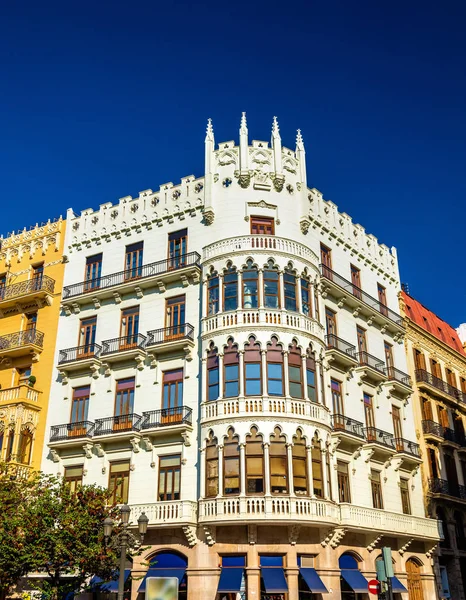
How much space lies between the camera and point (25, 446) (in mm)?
35844

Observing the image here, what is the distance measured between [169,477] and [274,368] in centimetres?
727

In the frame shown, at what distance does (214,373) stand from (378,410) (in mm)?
11784

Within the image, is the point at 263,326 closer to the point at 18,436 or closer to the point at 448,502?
the point at 18,436

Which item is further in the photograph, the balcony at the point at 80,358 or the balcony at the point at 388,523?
the balcony at the point at 80,358

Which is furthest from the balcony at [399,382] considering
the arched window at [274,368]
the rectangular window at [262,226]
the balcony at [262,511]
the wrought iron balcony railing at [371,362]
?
the balcony at [262,511]

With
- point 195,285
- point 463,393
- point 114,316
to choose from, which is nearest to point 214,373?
point 195,285

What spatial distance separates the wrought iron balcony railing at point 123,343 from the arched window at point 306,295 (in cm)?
855

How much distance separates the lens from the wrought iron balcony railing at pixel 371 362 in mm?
37594

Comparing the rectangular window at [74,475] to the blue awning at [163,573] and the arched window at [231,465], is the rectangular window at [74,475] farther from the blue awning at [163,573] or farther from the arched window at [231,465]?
the arched window at [231,465]

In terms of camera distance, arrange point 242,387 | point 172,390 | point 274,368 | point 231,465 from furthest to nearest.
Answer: point 172,390 < point 274,368 < point 242,387 < point 231,465

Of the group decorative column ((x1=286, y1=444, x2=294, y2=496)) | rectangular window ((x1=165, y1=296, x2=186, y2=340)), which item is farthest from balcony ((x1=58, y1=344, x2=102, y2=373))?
decorative column ((x1=286, y1=444, x2=294, y2=496))

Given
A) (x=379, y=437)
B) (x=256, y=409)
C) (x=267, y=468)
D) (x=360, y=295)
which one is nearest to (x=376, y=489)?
(x=379, y=437)

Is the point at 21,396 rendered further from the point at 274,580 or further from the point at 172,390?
the point at 274,580

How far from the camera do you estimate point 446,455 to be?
43.3 metres
